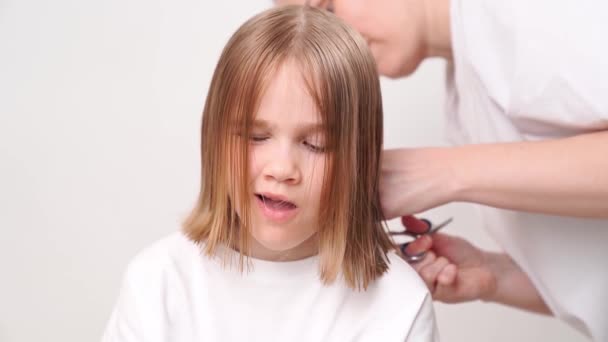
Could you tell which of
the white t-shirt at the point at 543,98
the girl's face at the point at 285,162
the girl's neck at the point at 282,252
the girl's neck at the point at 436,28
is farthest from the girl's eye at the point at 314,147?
the girl's neck at the point at 436,28

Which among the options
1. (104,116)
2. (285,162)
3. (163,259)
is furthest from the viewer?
(104,116)

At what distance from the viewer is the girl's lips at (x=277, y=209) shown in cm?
94

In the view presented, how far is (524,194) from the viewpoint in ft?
3.54

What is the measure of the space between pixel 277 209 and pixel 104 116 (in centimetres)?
99

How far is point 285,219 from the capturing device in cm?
94

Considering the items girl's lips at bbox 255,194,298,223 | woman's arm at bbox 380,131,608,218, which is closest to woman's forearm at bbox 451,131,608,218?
woman's arm at bbox 380,131,608,218

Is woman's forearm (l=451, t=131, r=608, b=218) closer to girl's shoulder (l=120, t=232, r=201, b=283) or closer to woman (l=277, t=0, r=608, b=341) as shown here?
woman (l=277, t=0, r=608, b=341)

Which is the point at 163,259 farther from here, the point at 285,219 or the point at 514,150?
the point at 514,150

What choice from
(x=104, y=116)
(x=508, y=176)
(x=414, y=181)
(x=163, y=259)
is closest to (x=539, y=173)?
(x=508, y=176)

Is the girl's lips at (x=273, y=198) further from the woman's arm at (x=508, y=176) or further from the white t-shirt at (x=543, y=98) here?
the white t-shirt at (x=543, y=98)

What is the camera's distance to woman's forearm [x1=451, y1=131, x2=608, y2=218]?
A: 3.49 feet

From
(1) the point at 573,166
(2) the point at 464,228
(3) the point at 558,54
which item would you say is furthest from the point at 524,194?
(2) the point at 464,228

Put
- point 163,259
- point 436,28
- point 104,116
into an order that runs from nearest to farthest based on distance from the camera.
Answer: point 163,259
point 436,28
point 104,116

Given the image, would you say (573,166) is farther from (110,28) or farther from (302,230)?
(110,28)
